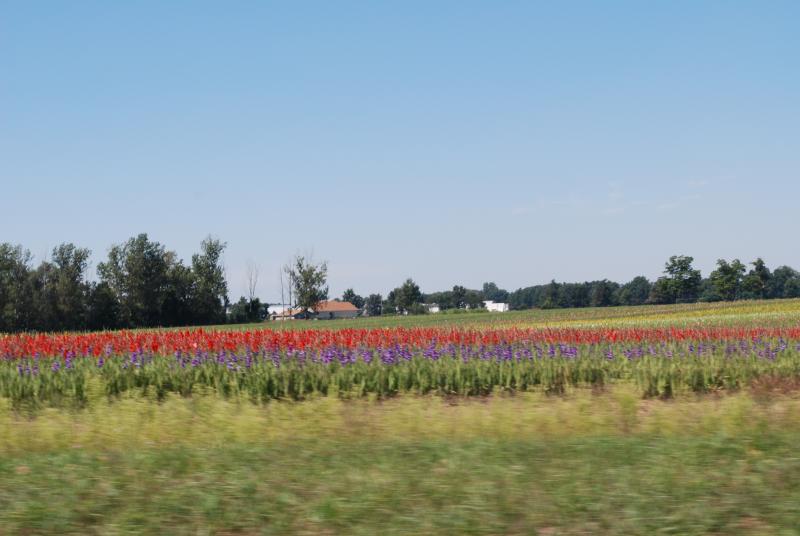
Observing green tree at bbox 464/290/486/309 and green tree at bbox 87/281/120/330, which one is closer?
green tree at bbox 87/281/120/330

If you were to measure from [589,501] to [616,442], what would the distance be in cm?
216

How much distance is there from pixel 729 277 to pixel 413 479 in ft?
417

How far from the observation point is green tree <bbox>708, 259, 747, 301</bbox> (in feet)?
400

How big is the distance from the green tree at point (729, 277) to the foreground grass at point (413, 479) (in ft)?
401

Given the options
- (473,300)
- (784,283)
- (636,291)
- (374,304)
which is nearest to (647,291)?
(636,291)

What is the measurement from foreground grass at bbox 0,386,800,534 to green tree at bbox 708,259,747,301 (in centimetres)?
12233

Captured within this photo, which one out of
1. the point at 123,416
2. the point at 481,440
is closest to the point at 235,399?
the point at 123,416

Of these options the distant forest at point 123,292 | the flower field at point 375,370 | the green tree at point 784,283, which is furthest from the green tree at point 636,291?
the flower field at point 375,370

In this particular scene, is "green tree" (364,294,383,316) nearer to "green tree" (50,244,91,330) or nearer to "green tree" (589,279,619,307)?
"green tree" (589,279,619,307)

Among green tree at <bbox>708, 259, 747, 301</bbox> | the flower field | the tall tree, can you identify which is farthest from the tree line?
the flower field

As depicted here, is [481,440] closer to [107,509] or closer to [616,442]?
[616,442]

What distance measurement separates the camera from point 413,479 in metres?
6.05

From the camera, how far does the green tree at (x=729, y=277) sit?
121875 millimetres

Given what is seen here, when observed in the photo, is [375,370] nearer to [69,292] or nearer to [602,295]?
[69,292]
